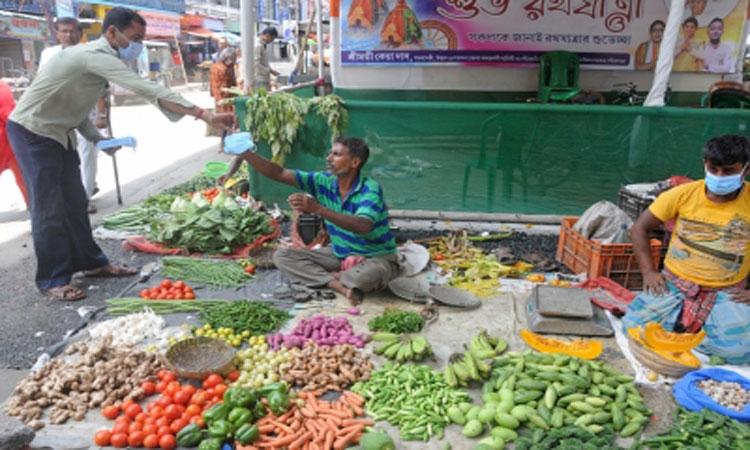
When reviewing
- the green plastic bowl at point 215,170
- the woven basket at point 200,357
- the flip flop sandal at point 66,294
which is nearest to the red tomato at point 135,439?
the woven basket at point 200,357

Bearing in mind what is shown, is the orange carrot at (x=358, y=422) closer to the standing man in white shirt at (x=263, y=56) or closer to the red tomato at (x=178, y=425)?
the red tomato at (x=178, y=425)

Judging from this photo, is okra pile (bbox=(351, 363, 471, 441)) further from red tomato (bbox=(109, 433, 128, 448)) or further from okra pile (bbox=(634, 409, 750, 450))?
red tomato (bbox=(109, 433, 128, 448))

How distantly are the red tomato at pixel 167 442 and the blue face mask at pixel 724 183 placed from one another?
364 centimetres

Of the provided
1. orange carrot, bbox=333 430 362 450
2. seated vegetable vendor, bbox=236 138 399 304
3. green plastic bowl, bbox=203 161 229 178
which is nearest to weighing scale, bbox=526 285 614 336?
seated vegetable vendor, bbox=236 138 399 304

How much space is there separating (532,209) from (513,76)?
13.7ft

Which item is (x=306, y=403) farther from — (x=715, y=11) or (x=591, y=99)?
(x=715, y=11)

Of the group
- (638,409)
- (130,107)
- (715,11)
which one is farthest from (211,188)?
(130,107)

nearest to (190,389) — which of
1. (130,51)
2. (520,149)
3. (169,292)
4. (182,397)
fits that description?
(182,397)

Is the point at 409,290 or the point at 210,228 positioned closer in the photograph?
the point at 409,290

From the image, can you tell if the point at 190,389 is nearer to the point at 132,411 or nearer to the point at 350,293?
the point at 132,411

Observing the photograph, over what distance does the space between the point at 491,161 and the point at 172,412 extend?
484cm

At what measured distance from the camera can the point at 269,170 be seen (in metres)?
4.88

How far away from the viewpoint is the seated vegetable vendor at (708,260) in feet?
12.2

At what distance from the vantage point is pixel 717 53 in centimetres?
998
